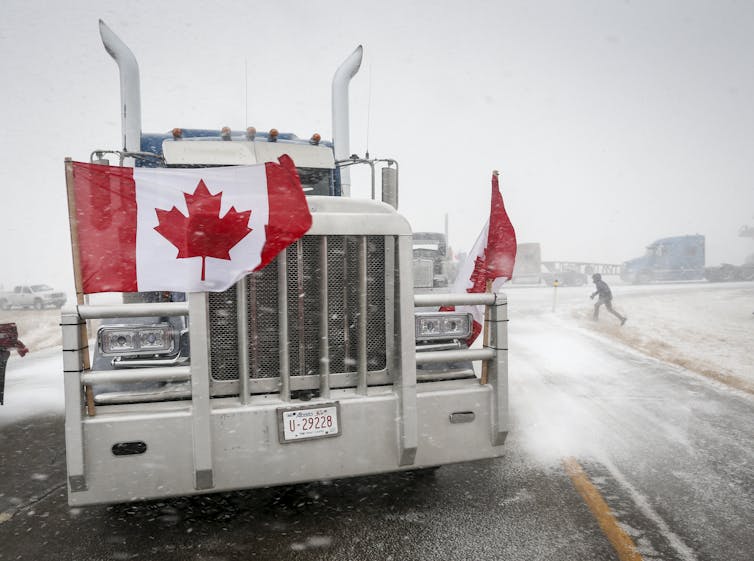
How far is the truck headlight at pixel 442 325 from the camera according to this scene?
3.73 metres

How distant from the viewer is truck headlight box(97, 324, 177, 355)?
3.17 meters

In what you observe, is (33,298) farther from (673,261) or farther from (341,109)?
(673,261)

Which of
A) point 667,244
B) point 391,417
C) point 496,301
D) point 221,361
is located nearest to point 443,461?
point 391,417

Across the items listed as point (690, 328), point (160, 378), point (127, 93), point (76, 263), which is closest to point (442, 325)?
point (160, 378)

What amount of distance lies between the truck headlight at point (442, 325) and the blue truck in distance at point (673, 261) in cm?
4140

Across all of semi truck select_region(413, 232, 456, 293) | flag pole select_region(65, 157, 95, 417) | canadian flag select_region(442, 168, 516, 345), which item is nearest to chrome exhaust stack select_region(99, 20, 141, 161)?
flag pole select_region(65, 157, 95, 417)

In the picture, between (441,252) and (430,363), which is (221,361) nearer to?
(430,363)

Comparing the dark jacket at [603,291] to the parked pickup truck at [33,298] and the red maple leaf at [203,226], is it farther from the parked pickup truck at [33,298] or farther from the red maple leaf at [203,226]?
the parked pickup truck at [33,298]

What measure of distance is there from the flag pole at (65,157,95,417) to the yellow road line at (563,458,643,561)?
10.3 ft

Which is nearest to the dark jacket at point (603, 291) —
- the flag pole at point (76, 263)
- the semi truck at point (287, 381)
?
the semi truck at point (287, 381)

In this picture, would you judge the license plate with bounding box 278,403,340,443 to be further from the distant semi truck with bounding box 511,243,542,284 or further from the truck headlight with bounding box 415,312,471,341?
the distant semi truck with bounding box 511,243,542,284

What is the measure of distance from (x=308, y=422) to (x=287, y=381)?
28cm

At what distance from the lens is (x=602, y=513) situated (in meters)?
3.36

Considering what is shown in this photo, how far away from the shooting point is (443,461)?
3.35m
